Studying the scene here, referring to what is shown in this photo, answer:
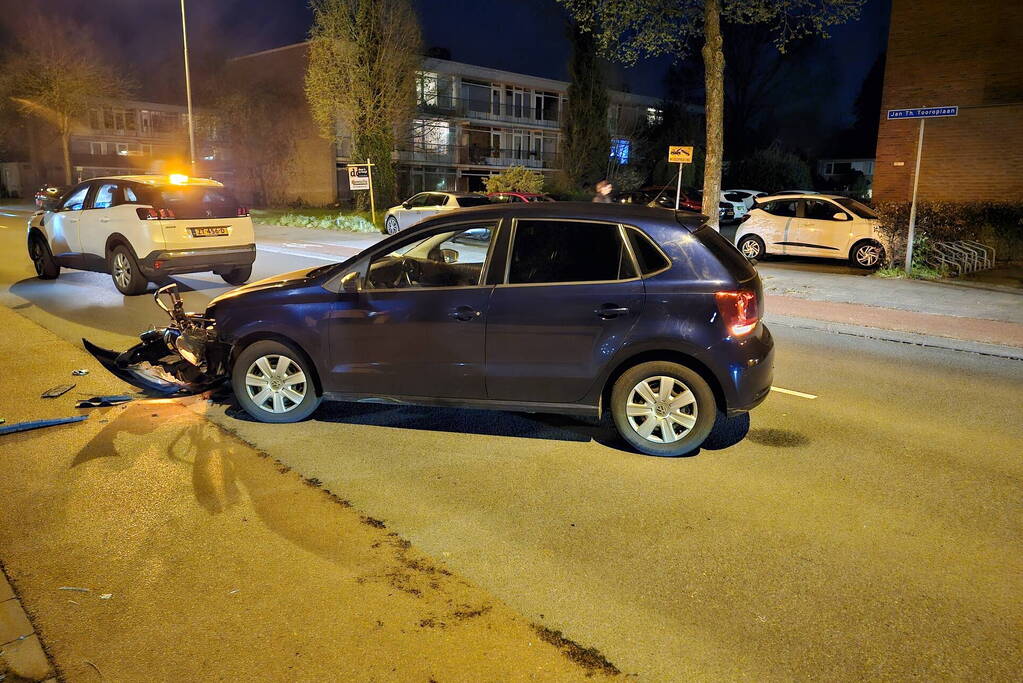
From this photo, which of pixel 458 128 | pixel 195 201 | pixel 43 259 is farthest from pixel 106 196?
pixel 458 128

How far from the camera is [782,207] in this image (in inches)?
686

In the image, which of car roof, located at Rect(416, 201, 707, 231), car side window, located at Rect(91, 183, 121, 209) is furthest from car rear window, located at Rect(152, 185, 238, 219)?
car roof, located at Rect(416, 201, 707, 231)

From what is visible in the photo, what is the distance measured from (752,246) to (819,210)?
1690 millimetres

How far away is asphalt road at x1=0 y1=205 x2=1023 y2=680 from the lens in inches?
129

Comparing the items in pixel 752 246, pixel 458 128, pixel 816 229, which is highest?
pixel 458 128

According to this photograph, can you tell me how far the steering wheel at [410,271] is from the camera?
19.1ft

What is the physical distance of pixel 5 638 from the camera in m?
3.22

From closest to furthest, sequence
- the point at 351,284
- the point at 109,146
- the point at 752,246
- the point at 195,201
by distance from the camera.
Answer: the point at 351,284 < the point at 195,201 < the point at 752,246 < the point at 109,146

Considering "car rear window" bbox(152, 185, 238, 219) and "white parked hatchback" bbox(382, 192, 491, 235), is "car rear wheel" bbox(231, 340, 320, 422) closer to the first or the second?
"car rear window" bbox(152, 185, 238, 219)

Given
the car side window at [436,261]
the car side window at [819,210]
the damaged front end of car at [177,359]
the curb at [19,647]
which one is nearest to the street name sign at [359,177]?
the car side window at [819,210]

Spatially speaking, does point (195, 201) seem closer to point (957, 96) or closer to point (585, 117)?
point (957, 96)

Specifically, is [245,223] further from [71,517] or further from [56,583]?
[56,583]

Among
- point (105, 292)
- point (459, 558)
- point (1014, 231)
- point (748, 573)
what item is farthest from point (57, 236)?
point (1014, 231)

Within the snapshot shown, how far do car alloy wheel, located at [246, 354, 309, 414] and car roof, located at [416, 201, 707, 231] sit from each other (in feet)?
5.03
